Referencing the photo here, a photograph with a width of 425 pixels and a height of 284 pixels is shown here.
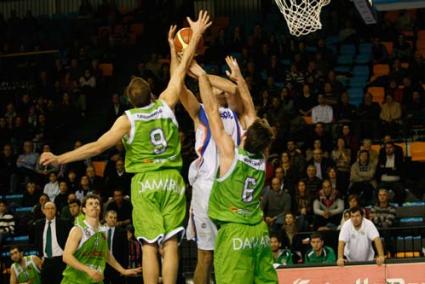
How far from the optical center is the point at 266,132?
9.52m

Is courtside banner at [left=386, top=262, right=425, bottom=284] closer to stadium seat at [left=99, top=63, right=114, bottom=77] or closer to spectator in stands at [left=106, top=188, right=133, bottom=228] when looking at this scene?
spectator in stands at [left=106, top=188, right=133, bottom=228]

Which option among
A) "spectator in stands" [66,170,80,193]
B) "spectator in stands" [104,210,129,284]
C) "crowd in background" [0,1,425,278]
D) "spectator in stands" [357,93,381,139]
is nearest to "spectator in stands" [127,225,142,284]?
"spectator in stands" [104,210,129,284]

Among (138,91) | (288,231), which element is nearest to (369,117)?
(288,231)

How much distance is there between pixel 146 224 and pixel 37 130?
44.1ft

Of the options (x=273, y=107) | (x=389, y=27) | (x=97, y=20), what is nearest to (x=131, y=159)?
(x=273, y=107)

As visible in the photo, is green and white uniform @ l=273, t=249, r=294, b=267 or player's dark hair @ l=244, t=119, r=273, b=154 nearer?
player's dark hair @ l=244, t=119, r=273, b=154

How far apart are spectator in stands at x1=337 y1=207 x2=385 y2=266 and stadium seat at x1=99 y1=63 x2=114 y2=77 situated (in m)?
11.5

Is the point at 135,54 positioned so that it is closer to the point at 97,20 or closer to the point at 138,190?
the point at 97,20

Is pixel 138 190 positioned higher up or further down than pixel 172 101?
further down

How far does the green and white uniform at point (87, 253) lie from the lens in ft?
39.5

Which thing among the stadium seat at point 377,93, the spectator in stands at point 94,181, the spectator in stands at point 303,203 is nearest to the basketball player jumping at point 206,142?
the spectator in stands at point 303,203

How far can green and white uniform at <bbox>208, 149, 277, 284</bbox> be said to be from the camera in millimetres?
9570

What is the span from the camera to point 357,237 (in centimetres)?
1530

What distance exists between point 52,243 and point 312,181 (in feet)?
15.4
